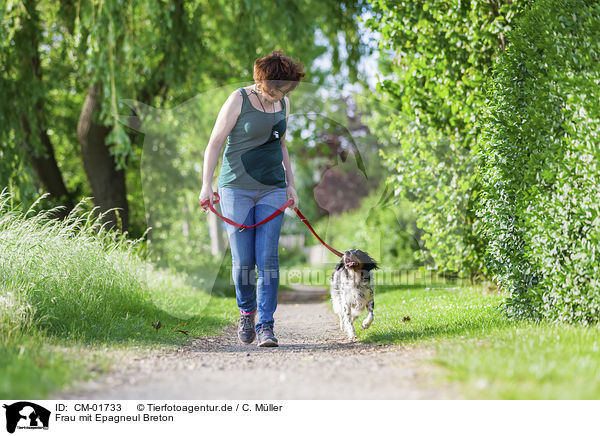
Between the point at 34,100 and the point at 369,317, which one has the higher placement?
the point at 34,100

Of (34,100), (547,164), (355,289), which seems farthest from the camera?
(34,100)

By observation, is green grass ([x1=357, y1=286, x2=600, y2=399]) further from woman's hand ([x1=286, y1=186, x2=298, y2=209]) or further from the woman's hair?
the woman's hair

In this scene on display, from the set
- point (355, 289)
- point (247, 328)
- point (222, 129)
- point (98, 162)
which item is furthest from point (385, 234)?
point (222, 129)

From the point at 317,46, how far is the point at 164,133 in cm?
418

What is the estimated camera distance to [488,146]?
16.9 ft

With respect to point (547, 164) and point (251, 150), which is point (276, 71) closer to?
point (251, 150)

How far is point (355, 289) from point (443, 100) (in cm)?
290

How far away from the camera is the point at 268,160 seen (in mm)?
4801

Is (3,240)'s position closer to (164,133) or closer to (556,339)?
(556,339)

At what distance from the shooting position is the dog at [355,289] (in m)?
5.52

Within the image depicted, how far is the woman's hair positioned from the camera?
15.0 feet
